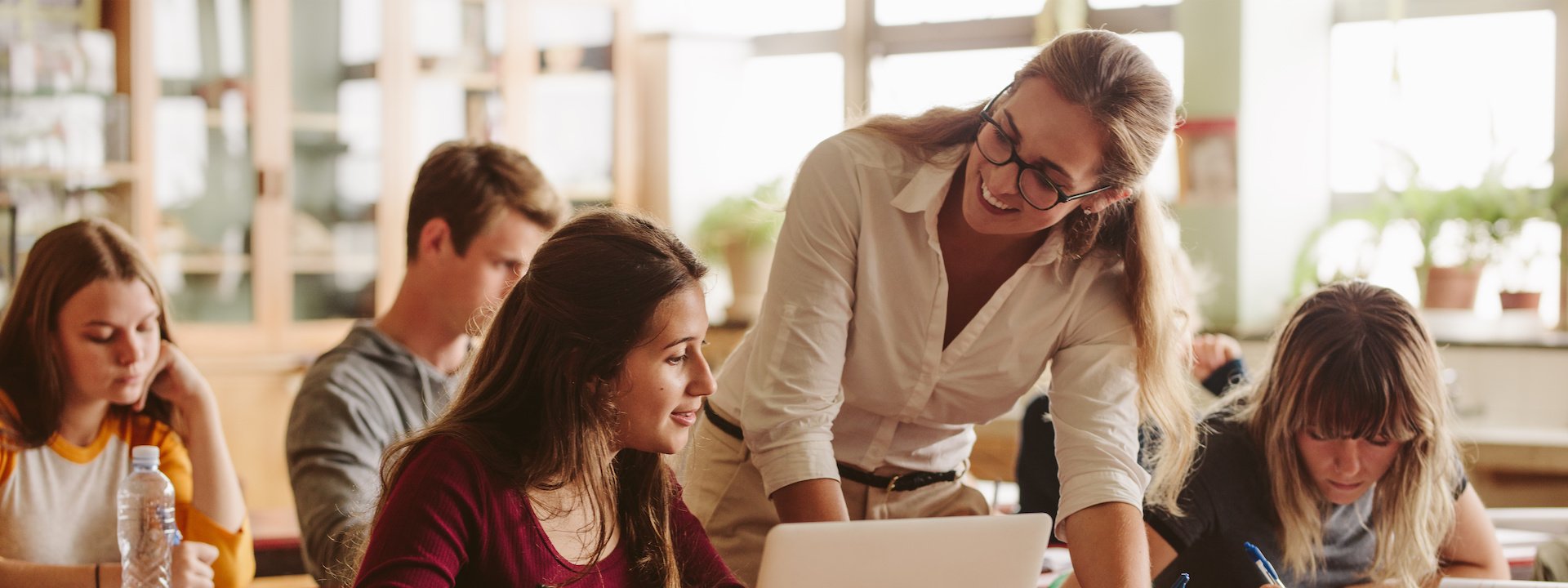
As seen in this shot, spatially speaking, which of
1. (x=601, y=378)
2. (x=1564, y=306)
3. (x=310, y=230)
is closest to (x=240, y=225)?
(x=310, y=230)

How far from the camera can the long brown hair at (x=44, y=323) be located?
1.98m

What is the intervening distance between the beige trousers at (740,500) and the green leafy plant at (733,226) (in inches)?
139

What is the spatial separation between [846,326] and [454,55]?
3.79 metres

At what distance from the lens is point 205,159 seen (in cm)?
458

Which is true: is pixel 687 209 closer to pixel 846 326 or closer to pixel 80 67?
pixel 80 67

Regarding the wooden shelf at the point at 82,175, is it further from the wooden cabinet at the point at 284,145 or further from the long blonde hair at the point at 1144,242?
the long blonde hair at the point at 1144,242

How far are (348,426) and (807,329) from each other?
0.78m

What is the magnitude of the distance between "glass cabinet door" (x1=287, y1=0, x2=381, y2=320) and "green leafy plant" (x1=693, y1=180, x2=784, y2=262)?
1252 millimetres

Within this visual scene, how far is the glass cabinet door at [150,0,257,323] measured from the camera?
448 centimetres

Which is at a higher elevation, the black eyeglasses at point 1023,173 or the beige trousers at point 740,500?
the black eyeglasses at point 1023,173

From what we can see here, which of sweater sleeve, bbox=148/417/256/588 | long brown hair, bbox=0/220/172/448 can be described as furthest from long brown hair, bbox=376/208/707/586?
long brown hair, bbox=0/220/172/448

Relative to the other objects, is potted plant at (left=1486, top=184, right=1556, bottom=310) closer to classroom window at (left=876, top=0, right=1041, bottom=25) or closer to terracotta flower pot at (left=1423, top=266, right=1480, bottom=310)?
terracotta flower pot at (left=1423, top=266, right=1480, bottom=310)

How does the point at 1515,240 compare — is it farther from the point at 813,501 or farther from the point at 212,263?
the point at 212,263

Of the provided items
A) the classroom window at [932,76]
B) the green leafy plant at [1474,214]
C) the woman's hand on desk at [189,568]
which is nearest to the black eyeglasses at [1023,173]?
the woman's hand on desk at [189,568]
